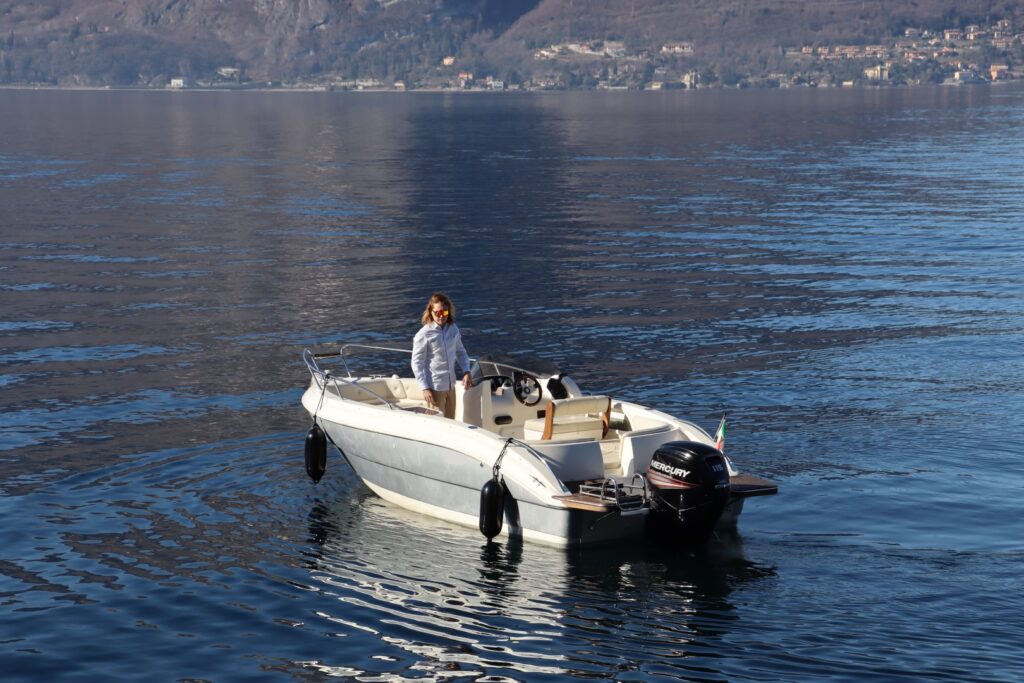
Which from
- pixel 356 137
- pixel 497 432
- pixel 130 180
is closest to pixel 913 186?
pixel 130 180

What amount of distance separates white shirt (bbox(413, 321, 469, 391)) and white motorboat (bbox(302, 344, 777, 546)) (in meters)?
0.36

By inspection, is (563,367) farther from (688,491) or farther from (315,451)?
(688,491)

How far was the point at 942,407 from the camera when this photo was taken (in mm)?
23047

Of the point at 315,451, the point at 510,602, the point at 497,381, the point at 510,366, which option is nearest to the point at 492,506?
the point at 510,602

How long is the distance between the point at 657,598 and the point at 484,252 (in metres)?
30.1

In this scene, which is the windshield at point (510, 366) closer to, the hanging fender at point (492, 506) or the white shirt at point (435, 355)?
the white shirt at point (435, 355)

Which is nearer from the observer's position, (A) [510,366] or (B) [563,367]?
(A) [510,366]

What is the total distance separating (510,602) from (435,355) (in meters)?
4.32

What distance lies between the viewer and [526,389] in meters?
18.6

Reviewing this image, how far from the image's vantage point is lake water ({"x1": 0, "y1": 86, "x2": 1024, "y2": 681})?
14039mm

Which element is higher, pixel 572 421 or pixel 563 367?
pixel 572 421

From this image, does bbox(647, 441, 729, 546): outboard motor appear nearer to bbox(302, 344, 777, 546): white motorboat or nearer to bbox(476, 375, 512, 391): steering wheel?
bbox(302, 344, 777, 546): white motorboat

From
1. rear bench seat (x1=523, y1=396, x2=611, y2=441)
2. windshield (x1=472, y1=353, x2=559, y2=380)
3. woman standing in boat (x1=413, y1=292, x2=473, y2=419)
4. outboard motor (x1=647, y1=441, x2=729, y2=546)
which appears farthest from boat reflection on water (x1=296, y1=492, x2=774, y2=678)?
windshield (x1=472, y1=353, x2=559, y2=380)

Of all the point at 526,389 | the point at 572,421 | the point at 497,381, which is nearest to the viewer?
the point at 572,421
